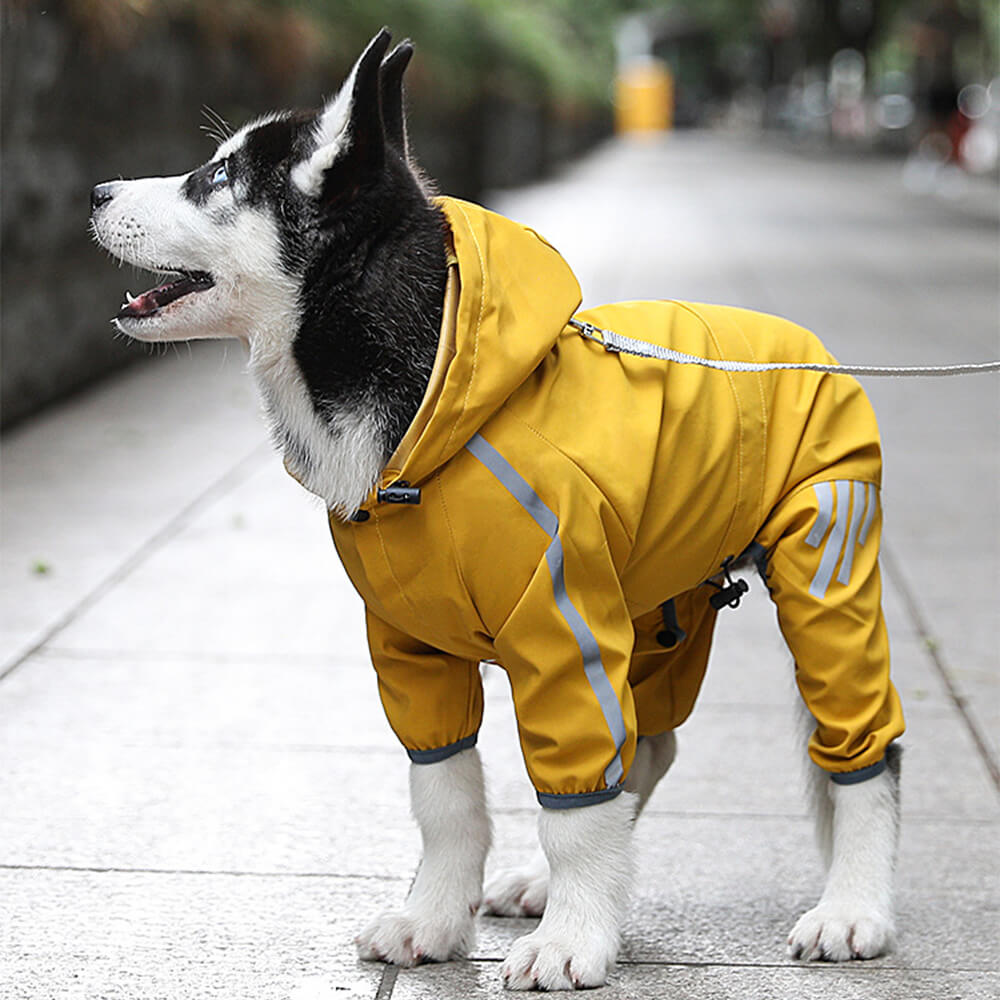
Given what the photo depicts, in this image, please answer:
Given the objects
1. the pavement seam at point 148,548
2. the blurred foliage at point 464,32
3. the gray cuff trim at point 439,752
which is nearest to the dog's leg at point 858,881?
the gray cuff trim at point 439,752

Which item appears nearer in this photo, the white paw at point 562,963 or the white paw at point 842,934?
the white paw at point 562,963

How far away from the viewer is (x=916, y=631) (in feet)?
19.2

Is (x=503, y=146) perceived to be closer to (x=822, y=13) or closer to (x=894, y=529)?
(x=894, y=529)

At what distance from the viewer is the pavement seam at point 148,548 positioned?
5465 mm

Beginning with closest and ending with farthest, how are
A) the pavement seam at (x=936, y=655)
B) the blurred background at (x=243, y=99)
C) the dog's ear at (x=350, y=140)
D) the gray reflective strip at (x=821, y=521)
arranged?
the dog's ear at (x=350, y=140) → the gray reflective strip at (x=821, y=521) → the pavement seam at (x=936, y=655) → the blurred background at (x=243, y=99)

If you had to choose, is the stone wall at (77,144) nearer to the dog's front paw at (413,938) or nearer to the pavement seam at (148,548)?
the pavement seam at (148,548)

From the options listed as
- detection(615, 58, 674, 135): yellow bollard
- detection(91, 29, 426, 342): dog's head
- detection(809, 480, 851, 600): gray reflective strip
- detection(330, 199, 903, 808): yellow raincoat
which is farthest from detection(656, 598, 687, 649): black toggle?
detection(615, 58, 674, 135): yellow bollard

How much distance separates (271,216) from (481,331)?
17.7 inches

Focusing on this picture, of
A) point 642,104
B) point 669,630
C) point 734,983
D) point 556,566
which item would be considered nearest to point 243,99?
point 669,630

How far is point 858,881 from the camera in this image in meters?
3.46

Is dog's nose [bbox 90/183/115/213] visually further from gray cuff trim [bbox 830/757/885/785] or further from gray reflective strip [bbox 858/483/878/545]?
gray cuff trim [bbox 830/757/885/785]

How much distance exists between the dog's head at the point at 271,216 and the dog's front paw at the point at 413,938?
121 centimetres

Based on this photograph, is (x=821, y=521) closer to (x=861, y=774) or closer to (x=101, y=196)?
(x=861, y=774)

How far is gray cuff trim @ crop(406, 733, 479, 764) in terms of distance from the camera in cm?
336
